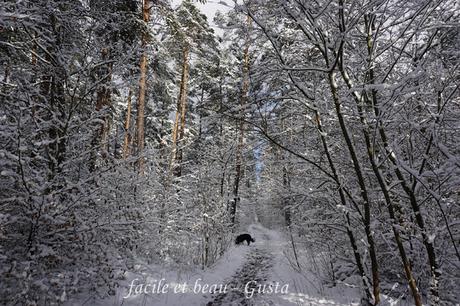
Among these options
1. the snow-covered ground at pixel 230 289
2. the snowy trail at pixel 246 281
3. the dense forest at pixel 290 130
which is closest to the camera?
the dense forest at pixel 290 130

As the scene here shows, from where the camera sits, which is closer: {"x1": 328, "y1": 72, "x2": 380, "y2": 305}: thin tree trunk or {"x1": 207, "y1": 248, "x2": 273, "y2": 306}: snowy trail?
{"x1": 328, "y1": 72, "x2": 380, "y2": 305}: thin tree trunk

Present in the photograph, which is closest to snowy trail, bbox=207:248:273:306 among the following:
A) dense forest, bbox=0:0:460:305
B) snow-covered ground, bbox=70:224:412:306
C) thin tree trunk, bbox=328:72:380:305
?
snow-covered ground, bbox=70:224:412:306

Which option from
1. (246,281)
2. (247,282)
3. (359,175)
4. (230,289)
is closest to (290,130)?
(359,175)

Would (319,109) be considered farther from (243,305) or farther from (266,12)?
(243,305)

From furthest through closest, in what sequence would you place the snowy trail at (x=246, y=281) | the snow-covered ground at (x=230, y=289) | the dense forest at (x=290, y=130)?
the snowy trail at (x=246, y=281) → the snow-covered ground at (x=230, y=289) → the dense forest at (x=290, y=130)

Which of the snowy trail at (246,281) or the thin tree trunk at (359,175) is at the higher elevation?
the thin tree trunk at (359,175)

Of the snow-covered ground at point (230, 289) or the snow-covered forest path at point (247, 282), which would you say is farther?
the snow-covered forest path at point (247, 282)

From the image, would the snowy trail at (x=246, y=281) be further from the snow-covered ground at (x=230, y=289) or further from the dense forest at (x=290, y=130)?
the dense forest at (x=290, y=130)

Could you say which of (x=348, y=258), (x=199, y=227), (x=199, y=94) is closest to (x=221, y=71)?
(x=199, y=94)

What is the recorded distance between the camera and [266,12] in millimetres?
2908

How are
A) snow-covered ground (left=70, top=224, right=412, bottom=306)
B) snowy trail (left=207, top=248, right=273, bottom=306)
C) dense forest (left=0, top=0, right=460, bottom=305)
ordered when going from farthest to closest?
snowy trail (left=207, top=248, right=273, bottom=306) → snow-covered ground (left=70, top=224, right=412, bottom=306) → dense forest (left=0, top=0, right=460, bottom=305)

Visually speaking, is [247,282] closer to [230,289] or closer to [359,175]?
[230,289]

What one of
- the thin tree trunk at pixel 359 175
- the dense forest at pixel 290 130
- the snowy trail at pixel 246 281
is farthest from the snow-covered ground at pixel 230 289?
the thin tree trunk at pixel 359 175

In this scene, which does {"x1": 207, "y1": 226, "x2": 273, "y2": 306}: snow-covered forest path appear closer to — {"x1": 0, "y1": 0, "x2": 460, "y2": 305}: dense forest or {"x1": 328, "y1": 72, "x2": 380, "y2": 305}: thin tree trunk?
{"x1": 0, "y1": 0, "x2": 460, "y2": 305}: dense forest
